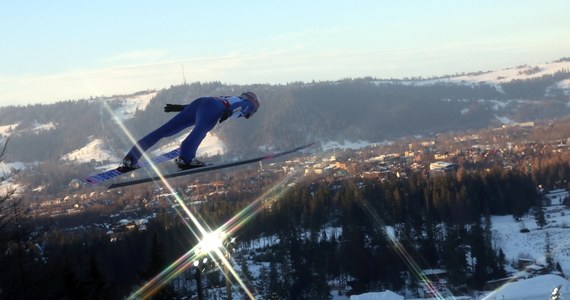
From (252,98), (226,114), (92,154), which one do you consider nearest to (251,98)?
(252,98)

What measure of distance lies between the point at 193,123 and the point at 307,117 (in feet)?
454

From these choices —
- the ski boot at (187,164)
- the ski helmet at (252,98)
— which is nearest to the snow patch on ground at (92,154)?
the ski helmet at (252,98)

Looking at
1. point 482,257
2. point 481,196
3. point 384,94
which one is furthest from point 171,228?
point 384,94

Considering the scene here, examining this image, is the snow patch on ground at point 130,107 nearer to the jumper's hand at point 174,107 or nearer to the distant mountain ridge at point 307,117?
the distant mountain ridge at point 307,117

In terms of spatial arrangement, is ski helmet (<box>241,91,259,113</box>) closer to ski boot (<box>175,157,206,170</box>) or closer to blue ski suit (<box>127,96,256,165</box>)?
blue ski suit (<box>127,96,256,165</box>)

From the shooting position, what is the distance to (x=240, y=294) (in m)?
28.6

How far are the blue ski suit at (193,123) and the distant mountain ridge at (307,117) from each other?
109747 mm

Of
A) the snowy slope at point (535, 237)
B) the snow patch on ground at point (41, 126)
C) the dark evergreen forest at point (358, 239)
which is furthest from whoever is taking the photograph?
the snow patch on ground at point (41, 126)

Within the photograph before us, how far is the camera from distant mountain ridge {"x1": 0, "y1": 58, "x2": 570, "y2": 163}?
136 meters

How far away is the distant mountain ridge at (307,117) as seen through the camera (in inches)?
5344

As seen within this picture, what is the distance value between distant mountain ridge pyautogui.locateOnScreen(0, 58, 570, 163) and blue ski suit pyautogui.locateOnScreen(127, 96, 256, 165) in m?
110

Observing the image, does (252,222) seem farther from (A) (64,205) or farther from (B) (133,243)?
(A) (64,205)

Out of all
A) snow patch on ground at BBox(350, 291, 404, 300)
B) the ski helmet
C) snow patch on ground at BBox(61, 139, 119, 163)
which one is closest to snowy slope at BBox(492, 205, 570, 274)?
snow patch on ground at BBox(350, 291, 404, 300)

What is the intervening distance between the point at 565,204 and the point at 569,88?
503 feet
